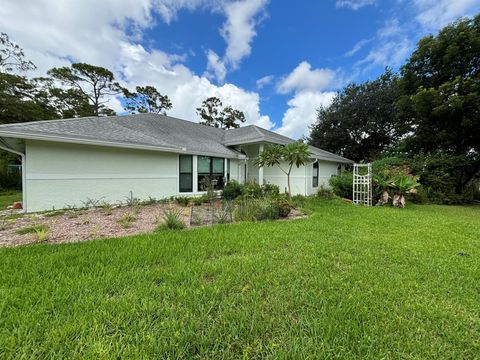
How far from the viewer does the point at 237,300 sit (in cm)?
236

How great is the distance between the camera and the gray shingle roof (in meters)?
7.11

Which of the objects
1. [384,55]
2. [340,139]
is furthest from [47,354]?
[340,139]

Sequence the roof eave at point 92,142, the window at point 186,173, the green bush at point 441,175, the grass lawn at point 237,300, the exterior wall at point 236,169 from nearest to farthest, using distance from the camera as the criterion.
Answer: the grass lawn at point 237,300, the roof eave at point 92,142, the window at point 186,173, the green bush at point 441,175, the exterior wall at point 236,169

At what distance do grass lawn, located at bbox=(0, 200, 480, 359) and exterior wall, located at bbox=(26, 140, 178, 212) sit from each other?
4558 mm

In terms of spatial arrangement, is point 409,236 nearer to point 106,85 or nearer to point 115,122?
point 115,122

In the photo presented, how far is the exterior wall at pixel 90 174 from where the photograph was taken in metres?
7.17

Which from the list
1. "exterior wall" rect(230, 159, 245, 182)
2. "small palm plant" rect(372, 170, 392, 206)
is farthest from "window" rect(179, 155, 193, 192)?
"small palm plant" rect(372, 170, 392, 206)

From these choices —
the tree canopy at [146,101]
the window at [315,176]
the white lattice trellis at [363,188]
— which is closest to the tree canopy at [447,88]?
the white lattice trellis at [363,188]

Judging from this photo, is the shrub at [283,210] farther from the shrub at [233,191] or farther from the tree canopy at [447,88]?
the tree canopy at [447,88]

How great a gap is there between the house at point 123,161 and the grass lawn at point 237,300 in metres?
4.66

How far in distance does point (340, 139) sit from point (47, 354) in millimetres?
25044

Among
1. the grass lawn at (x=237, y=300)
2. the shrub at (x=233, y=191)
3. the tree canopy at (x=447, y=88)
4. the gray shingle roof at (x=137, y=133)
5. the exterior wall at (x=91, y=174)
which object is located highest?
the tree canopy at (x=447, y=88)

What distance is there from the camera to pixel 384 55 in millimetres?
12211

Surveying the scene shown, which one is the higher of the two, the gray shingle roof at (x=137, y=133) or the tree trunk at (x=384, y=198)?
the gray shingle roof at (x=137, y=133)
